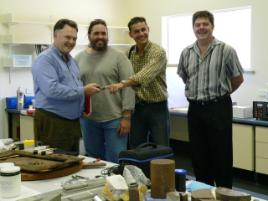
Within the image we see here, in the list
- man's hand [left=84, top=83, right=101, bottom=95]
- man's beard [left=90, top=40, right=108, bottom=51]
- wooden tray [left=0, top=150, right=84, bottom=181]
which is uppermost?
man's beard [left=90, top=40, right=108, bottom=51]

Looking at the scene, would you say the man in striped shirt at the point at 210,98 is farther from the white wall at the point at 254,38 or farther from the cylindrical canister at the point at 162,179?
the white wall at the point at 254,38

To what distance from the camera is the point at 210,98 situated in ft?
9.53

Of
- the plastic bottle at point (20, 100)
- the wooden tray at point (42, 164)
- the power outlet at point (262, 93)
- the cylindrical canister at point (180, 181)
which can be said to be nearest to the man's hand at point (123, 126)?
the wooden tray at point (42, 164)

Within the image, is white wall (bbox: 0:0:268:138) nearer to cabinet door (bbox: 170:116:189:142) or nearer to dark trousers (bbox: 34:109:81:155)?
cabinet door (bbox: 170:116:189:142)

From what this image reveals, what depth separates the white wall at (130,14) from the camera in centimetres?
444

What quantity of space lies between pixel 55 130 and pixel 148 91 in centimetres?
86

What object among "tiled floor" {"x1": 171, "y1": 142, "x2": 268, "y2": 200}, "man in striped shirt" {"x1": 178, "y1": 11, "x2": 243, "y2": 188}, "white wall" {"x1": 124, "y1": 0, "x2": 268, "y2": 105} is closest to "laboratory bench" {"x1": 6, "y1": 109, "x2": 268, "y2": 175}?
"tiled floor" {"x1": 171, "y1": 142, "x2": 268, "y2": 200}

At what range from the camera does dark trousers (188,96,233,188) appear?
293 cm

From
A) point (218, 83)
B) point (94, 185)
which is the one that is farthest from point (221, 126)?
point (94, 185)

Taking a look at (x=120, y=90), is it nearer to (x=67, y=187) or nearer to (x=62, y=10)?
(x=67, y=187)

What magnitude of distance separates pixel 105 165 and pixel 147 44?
1.33 meters

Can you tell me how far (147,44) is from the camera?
3129 millimetres

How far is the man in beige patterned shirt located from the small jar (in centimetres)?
155

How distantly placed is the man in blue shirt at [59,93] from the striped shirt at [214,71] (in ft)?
2.60
